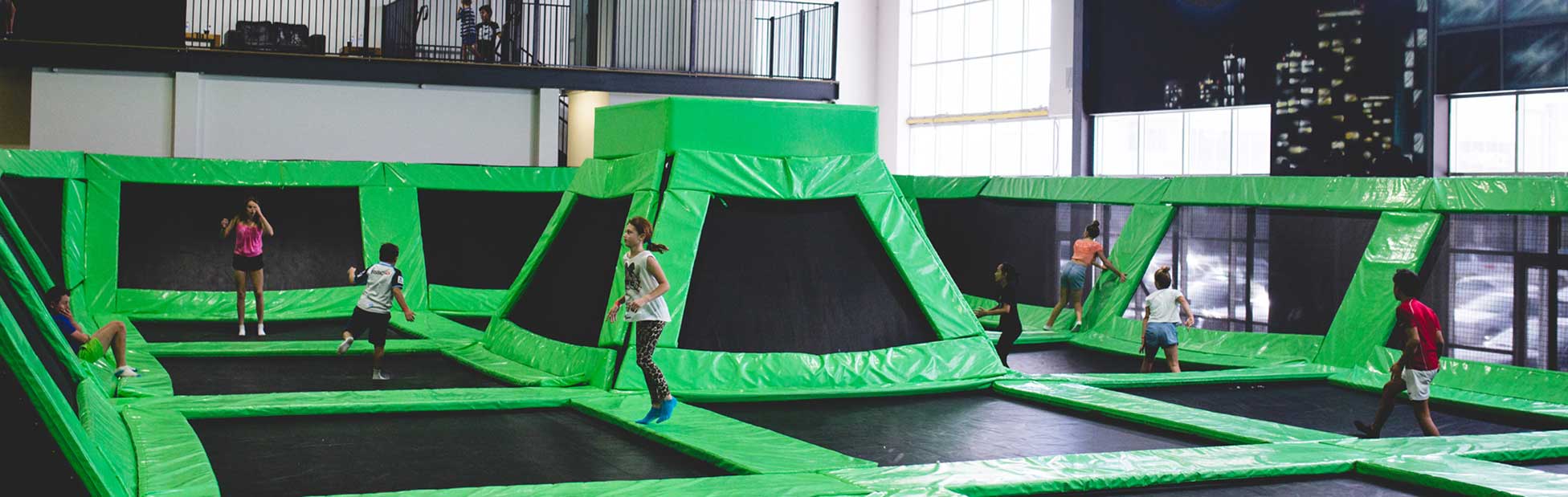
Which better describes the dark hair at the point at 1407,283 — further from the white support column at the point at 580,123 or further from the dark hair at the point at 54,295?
the white support column at the point at 580,123

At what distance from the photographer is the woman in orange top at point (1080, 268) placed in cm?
1396

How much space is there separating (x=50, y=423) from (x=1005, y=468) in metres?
4.22

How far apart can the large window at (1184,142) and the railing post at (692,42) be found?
767 centimetres

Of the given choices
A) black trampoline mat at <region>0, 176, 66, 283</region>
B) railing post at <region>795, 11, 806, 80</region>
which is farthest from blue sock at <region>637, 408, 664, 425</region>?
railing post at <region>795, 11, 806, 80</region>

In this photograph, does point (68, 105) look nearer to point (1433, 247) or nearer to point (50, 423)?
point (50, 423)

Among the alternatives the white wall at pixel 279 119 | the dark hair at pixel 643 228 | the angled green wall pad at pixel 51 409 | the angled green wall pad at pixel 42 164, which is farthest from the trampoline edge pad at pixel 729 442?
the white wall at pixel 279 119

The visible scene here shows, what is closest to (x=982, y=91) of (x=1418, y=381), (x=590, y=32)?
(x=590, y=32)

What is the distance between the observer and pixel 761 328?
10.1 metres

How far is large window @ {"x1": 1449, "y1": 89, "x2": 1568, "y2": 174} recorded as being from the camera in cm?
1830

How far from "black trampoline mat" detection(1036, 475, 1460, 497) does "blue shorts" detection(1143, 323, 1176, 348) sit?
3.75 m

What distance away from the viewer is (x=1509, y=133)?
61.3 feet

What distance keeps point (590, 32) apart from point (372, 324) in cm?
1265

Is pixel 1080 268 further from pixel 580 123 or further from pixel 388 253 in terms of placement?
pixel 580 123

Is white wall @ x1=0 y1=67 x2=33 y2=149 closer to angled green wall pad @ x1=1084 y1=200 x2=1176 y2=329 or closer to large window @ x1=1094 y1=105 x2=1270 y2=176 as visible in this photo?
angled green wall pad @ x1=1084 y1=200 x2=1176 y2=329
